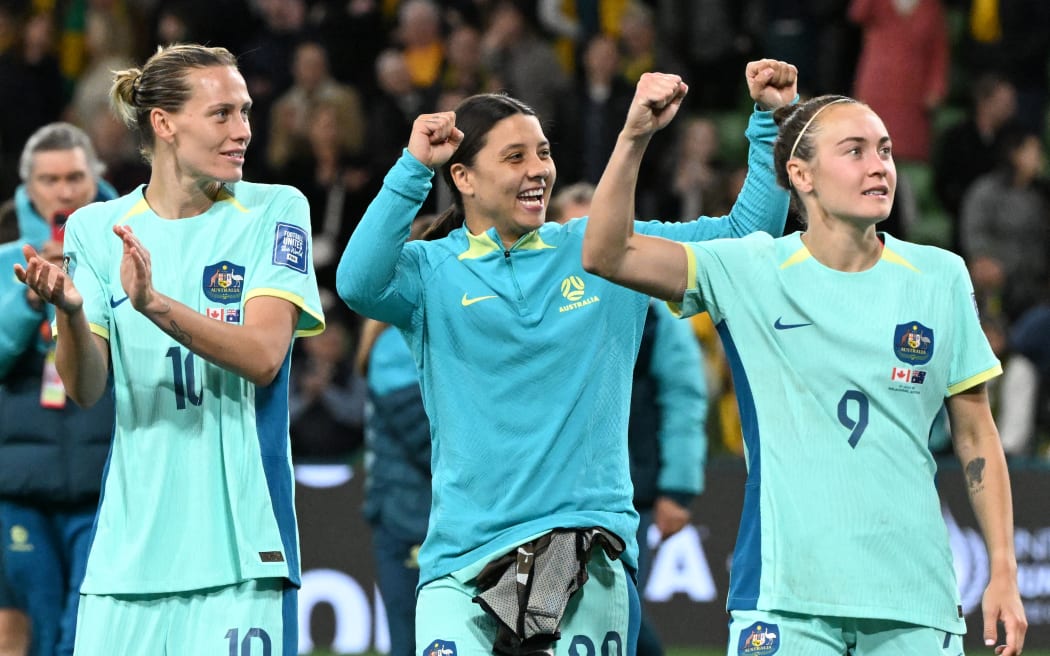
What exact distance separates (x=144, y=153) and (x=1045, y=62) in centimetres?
1098

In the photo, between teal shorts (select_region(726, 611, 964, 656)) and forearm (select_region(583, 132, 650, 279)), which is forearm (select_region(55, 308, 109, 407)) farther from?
teal shorts (select_region(726, 611, 964, 656))

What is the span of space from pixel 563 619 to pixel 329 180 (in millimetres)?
9363

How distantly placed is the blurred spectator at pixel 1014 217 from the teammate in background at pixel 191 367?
9231 mm

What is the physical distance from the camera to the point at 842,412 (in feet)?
14.6

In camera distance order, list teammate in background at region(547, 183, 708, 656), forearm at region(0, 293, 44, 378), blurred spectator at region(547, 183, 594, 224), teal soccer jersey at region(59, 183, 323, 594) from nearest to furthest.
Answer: teal soccer jersey at region(59, 183, 323, 594) → forearm at region(0, 293, 44, 378) → teammate in background at region(547, 183, 708, 656) → blurred spectator at region(547, 183, 594, 224)

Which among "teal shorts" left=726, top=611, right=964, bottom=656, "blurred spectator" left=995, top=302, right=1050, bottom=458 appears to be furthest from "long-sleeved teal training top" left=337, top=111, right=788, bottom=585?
"blurred spectator" left=995, top=302, right=1050, bottom=458

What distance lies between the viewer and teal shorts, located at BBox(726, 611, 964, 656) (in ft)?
14.3

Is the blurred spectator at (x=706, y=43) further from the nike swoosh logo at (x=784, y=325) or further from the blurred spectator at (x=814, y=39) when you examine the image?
the nike swoosh logo at (x=784, y=325)

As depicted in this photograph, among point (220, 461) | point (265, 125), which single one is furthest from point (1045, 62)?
point (220, 461)

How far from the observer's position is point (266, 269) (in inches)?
194

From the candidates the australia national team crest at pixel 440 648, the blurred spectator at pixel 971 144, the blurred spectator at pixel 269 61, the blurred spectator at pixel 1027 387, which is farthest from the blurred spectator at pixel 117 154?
the australia national team crest at pixel 440 648

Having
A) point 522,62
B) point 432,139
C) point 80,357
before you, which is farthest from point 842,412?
point 522,62

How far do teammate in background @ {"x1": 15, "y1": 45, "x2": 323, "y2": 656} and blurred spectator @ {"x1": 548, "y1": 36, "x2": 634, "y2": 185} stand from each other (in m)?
8.71

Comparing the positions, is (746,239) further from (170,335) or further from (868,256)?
(170,335)
